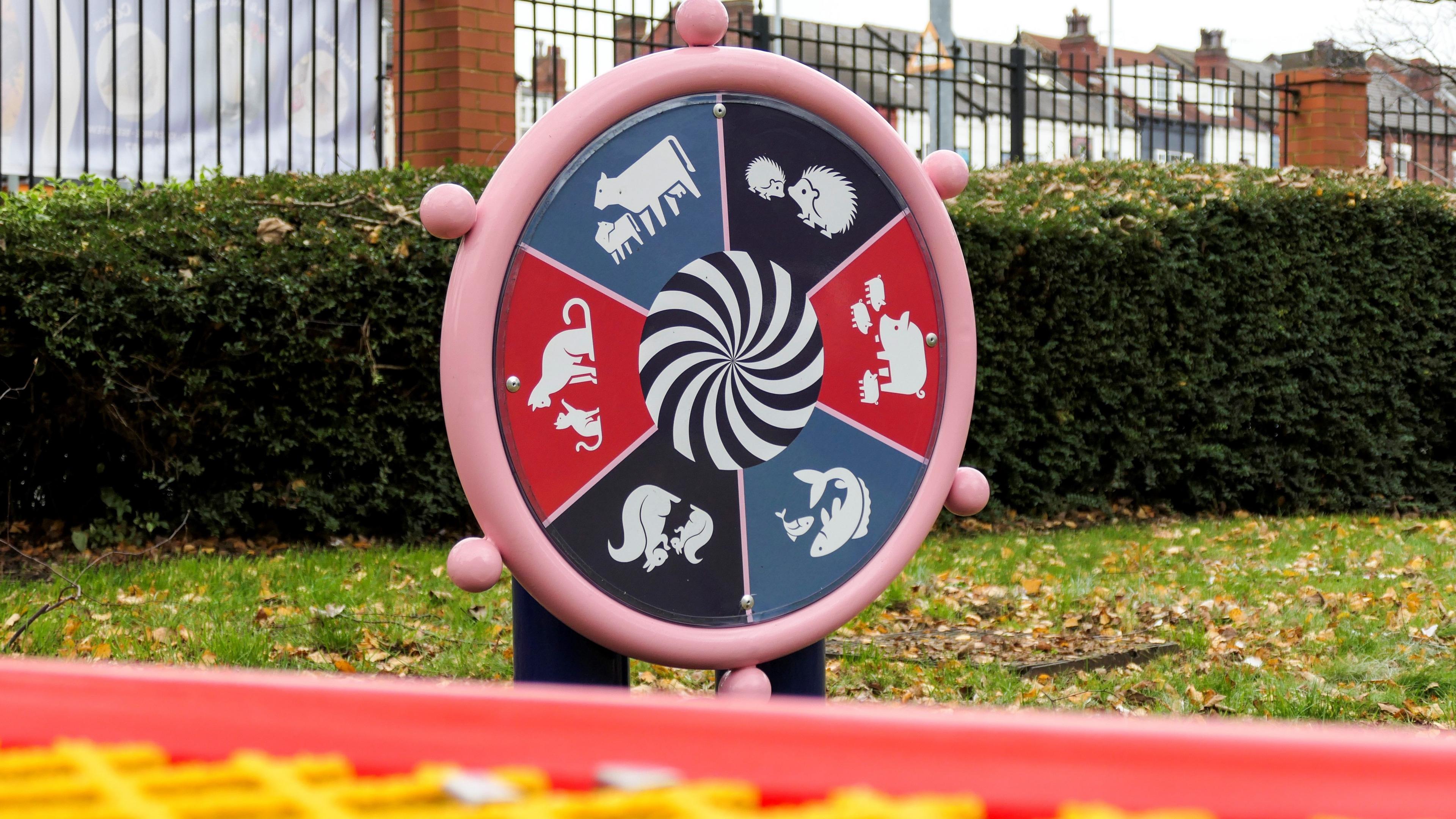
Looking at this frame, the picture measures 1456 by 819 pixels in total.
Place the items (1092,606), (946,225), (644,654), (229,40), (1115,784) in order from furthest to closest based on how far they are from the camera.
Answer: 1. (229,40)
2. (1092,606)
3. (946,225)
4. (644,654)
5. (1115,784)

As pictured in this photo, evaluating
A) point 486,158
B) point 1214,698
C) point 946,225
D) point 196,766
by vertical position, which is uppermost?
point 486,158

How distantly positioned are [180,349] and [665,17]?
12.6ft

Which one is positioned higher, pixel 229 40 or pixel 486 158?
pixel 229 40

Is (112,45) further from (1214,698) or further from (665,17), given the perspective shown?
(1214,698)

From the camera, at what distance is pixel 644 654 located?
242cm

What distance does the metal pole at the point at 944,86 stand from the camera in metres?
10.8

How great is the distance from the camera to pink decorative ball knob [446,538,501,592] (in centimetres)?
226

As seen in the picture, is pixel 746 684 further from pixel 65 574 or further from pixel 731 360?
pixel 65 574

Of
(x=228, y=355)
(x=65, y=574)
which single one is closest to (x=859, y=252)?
(x=228, y=355)

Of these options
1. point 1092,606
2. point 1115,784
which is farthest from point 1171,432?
point 1115,784

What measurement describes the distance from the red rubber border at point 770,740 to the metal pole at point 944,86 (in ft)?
32.8

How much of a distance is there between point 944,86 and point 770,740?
39.2 feet

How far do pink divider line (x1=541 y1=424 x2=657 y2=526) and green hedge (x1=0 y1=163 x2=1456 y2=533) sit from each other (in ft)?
12.1

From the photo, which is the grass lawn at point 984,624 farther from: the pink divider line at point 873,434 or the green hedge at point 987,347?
the pink divider line at point 873,434
